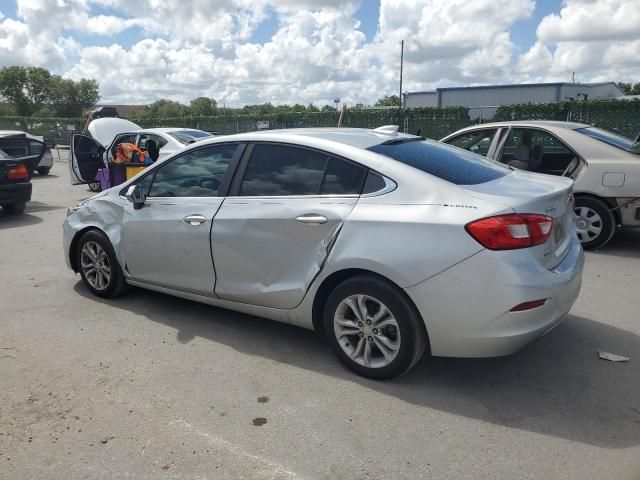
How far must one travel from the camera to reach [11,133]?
13.9 meters

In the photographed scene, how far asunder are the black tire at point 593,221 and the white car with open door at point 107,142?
24.1 ft

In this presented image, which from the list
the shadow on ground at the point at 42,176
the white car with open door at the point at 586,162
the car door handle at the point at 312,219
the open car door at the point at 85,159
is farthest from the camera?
the shadow on ground at the point at 42,176

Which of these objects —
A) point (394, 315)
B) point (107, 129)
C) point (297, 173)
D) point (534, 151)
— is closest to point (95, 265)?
point (297, 173)

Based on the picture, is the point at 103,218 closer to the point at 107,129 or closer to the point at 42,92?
the point at 107,129

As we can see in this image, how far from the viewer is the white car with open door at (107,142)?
11.5m

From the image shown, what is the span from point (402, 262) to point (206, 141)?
204cm

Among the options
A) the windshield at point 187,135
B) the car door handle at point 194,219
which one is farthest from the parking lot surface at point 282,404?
the windshield at point 187,135

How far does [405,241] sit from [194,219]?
1749 mm

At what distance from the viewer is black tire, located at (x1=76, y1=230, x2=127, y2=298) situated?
16.0 feet

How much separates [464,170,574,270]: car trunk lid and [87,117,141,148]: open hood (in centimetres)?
1057

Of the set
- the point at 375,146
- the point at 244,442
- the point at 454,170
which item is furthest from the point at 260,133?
the point at 244,442

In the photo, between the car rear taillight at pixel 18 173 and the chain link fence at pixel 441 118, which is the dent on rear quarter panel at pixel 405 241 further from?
the car rear taillight at pixel 18 173

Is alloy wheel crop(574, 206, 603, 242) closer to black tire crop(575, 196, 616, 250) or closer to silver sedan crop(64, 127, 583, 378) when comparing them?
black tire crop(575, 196, 616, 250)

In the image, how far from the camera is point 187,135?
12.5 metres
